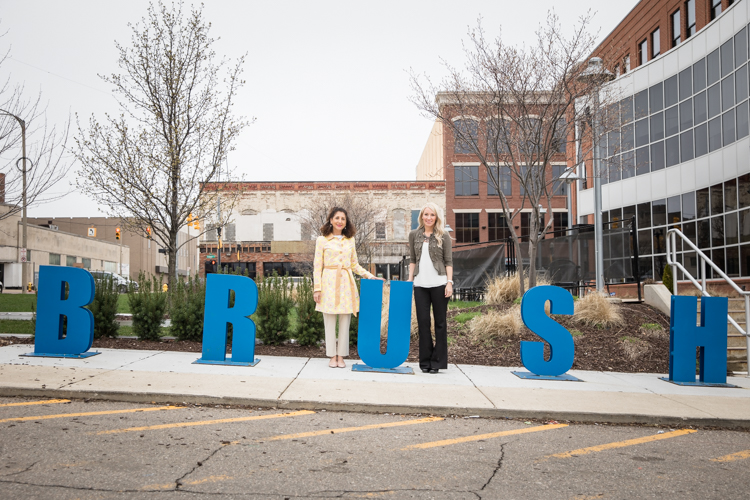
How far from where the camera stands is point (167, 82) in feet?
36.4

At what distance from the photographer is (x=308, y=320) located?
882cm

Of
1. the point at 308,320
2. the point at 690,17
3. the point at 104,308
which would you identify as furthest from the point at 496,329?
the point at 690,17

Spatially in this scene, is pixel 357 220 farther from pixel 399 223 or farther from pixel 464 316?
pixel 464 316

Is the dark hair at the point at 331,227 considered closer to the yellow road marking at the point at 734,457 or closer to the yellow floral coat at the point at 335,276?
the yellow floral coat at the point at 335,276

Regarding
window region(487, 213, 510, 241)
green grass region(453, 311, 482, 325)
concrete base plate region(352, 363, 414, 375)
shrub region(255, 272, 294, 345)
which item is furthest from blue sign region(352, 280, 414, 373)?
window region(487, 213, 510, 241)

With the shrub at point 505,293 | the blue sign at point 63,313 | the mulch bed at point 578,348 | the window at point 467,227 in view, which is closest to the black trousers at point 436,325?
the mulch bed at point 578,348

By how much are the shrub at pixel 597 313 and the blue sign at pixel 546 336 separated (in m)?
2.69

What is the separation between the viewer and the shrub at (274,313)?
886cm

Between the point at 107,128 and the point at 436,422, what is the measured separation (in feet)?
29.9

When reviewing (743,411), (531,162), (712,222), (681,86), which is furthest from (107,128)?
(681,86)

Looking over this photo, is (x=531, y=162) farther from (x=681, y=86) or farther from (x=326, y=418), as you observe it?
(x=681, y=86)

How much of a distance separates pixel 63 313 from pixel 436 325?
16.7 feet

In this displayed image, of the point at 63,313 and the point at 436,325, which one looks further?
the point at 63,313

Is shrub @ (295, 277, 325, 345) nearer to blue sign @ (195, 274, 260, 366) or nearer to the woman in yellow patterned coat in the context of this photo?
the woman in yellow patterned coat
